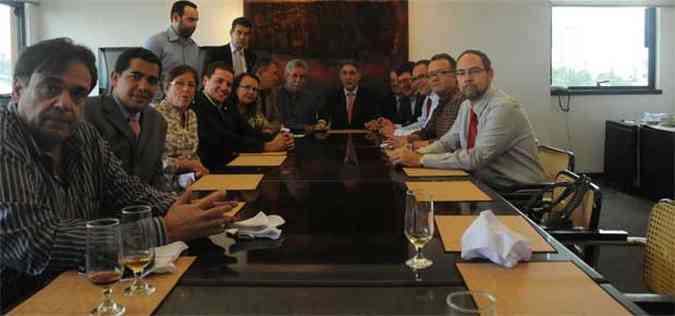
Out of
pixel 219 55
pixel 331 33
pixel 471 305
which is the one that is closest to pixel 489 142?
pixel 471 305

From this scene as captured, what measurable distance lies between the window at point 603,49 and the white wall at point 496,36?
13cm

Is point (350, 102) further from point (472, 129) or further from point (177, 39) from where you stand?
point (472, 129)

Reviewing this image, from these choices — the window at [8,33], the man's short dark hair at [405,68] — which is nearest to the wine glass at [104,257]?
the man's short dark hair at [405,68]

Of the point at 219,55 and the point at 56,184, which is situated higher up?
the point at 219,55

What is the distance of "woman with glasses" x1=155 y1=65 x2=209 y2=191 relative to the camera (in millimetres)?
3303

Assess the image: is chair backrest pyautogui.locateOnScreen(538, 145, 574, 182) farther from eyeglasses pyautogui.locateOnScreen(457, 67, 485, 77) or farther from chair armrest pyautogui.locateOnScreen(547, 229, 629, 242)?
chair armrest pyautogui.locateOnScreen(547, 229, 629, 242)

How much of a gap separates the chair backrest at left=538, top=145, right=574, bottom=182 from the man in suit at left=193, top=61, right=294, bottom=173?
147 centimetres

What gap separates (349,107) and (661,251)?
403 cm

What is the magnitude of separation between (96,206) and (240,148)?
1.86 meters

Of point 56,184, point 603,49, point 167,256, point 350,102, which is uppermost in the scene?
point 603,49

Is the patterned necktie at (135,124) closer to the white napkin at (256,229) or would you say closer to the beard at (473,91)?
the white napkin at (256,229)

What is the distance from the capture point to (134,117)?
2.79m

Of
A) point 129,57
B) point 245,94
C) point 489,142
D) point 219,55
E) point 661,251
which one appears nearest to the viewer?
point 661,251

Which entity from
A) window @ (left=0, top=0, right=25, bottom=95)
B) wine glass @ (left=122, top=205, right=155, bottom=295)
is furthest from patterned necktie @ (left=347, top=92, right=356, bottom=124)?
wine glass @ (left=122, top=205, right=155, bottom=295)
